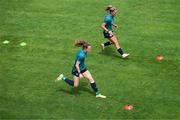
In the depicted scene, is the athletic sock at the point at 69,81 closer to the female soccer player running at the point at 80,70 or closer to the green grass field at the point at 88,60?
the female soccer player running at the point at 80,70

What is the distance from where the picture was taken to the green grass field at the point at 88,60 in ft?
55.9

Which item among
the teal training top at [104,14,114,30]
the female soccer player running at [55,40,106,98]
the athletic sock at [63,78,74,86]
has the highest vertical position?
the teal training top at [104,14,114,30]

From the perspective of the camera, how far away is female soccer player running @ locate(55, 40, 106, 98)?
55.4ft

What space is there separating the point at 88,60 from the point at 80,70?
10.3 feet

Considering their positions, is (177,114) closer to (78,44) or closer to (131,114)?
(131,114)

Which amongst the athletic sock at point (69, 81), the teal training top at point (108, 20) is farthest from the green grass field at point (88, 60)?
the teal training top at point (108, 20)

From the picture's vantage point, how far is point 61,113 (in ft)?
54.8

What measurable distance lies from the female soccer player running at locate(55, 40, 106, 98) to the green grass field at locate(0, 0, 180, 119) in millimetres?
513

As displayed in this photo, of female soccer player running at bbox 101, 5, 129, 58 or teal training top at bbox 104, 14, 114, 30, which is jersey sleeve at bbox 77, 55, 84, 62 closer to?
female soccer player running at bbox 101, 5, 129, 58

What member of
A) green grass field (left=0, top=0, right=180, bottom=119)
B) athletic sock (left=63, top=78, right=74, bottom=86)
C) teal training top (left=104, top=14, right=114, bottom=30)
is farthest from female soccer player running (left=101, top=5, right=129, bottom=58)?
athletic sock (left=63, top=78, right=74, bottom=86)

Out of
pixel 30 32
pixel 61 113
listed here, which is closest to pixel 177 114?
pixel 61 113

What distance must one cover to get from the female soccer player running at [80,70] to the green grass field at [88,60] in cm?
51

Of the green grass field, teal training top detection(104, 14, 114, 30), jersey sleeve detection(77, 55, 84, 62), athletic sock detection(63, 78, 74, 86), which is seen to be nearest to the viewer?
jersey sleeve detection(77, 55, 84, 62)

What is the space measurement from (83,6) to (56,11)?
159 centimetres
